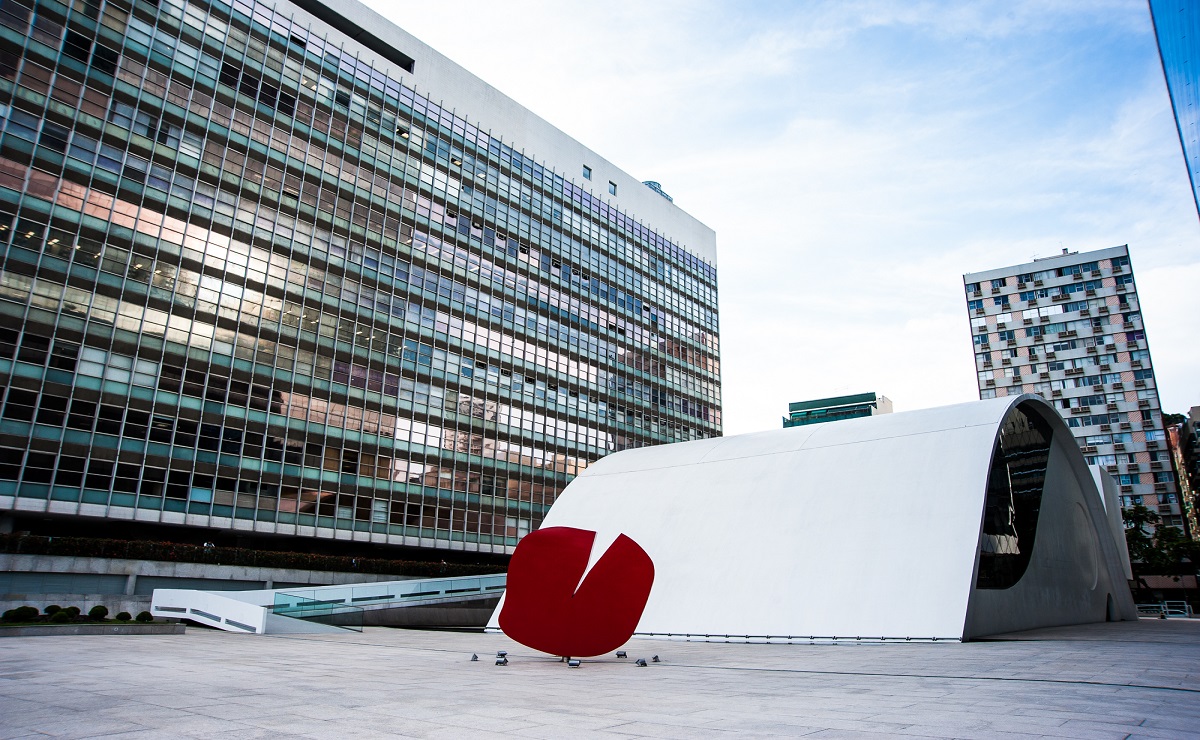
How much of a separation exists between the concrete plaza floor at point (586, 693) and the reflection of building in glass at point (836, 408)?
134 m

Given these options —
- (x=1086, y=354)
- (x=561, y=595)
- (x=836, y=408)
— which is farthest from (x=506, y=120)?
(x=836, y=408)

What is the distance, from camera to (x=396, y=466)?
171ft

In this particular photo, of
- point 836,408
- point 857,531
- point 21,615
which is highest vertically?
point 836,408

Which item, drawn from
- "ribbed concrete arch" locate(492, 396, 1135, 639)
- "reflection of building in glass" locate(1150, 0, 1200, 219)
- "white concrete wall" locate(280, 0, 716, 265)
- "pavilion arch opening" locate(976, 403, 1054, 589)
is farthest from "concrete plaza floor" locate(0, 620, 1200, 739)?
"white concrete wall" locate(280, 0, 716, 265)

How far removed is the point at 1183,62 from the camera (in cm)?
3431

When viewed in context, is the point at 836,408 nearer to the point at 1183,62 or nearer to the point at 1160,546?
the point at 1160,546

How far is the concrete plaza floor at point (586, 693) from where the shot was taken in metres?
7.30

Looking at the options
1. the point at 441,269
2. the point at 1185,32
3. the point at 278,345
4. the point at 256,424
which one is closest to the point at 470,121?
the point at 441,269

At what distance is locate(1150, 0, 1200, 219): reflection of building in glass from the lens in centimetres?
3055

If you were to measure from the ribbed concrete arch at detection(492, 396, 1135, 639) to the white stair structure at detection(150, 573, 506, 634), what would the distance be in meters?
10.2

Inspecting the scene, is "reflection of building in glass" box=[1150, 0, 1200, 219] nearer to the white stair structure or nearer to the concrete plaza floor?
the concrete plaza floor

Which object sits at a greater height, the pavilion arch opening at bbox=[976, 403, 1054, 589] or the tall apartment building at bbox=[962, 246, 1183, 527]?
the tall apartment building at bbox=[962, 246, 1183, 527]

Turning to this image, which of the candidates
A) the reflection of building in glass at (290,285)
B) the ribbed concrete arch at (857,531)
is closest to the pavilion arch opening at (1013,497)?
the ribbed concrete arch at (857,531)

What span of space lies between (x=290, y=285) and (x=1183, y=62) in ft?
171
